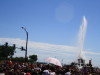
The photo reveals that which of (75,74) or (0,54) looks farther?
(0,54)

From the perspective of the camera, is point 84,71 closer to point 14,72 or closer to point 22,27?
point 14,72

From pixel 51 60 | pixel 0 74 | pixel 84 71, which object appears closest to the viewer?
pixel 51 60

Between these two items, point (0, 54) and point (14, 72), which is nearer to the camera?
point (14, 72)

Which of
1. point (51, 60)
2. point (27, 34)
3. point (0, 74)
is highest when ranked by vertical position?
point (27, 34)

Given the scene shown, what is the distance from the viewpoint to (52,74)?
56.8 ft

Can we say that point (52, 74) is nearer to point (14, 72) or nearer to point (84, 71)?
point (14, 72)

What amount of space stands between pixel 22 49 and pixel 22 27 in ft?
11.2

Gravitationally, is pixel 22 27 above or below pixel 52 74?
above

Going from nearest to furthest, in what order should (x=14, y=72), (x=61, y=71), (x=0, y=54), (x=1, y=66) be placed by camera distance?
1. (x=14, y=72)
2. (x=61, y=71)
3. (x=1, y=66)
4. (x=0, y=54)

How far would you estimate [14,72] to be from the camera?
21.6m

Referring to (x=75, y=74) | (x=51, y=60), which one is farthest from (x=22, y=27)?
(x=51, y=60)

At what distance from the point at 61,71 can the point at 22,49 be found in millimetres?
19516

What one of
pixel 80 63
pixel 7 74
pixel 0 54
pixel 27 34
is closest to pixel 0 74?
pixel 7 74

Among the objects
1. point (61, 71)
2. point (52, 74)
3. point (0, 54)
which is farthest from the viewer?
point (0, 54)
